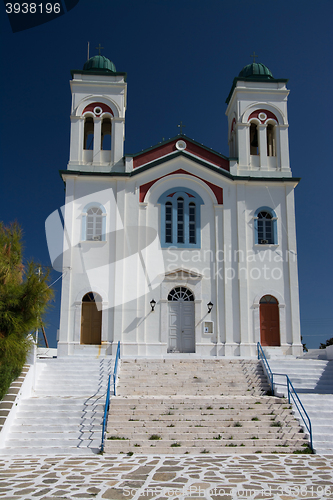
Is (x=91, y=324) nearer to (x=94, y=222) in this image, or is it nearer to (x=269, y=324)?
(x=94, y=222)

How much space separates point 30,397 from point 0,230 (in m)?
5.07

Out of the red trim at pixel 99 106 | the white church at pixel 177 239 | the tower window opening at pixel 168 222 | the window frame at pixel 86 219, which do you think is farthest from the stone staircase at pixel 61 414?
the red trim at pixel 99 106

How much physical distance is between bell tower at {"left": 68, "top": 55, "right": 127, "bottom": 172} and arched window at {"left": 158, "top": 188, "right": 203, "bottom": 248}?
2.97 meters

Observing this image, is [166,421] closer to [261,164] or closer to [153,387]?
[153,387]

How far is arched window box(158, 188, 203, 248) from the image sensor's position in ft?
68.3

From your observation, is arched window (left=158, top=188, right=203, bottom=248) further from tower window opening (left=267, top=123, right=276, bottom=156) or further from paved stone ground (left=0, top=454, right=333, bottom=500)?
paved stone ground (left=0, top=454, right=333, bottom=500)

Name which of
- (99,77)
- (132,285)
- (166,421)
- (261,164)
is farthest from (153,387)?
(99,77)

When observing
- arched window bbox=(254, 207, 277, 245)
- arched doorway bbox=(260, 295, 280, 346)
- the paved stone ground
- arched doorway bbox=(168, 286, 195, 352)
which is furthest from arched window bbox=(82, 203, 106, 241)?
the paved stone ground

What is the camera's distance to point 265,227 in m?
21.3

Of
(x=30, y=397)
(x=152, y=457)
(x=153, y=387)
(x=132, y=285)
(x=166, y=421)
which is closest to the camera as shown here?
(x=152, y=457)

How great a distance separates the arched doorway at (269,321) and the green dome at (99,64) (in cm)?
1241

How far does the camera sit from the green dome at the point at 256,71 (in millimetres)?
22969

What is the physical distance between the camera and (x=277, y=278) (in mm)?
20594

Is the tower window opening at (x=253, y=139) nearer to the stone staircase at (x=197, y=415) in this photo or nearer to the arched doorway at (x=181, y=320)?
the arched doorway at (x=181, y=320)
